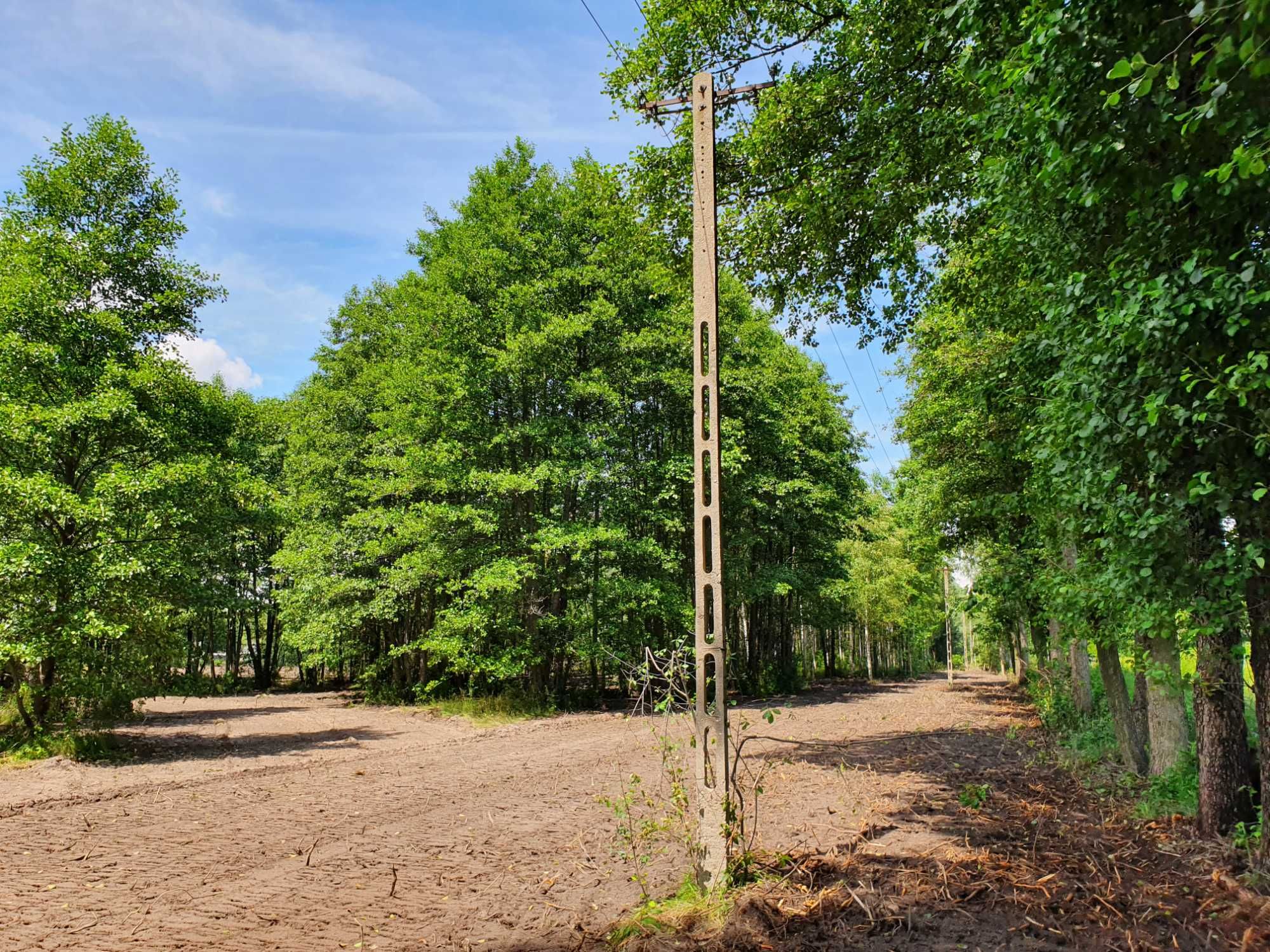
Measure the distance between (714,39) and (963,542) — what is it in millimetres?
12939

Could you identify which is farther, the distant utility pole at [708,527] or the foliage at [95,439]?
the foliage at [95,439]

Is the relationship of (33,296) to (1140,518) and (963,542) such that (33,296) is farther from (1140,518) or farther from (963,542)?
(963,542)

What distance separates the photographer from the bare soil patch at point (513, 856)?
4461mm

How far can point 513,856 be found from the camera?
6426mm

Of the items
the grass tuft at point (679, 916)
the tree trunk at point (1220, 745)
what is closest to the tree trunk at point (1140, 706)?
the tree trunk at point (1220, 745)

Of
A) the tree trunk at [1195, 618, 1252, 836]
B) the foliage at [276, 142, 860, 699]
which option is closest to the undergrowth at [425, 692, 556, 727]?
the foliage at [276, 142, 860, 699]

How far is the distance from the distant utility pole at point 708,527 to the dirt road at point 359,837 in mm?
857

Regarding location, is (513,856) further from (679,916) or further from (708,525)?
(708,525)

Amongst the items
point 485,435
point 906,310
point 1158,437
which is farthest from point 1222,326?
point 485,435

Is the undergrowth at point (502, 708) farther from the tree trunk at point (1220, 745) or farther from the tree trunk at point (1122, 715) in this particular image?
the tree trunk at point (1220, 745)

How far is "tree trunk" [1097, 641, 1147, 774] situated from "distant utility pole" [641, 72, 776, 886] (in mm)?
5750

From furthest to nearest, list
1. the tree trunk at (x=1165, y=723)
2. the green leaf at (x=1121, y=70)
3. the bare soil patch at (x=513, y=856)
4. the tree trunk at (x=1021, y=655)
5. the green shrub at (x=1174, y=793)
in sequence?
the tree trunk at (x=1021, y=655) → the tree trunk at (x=1165, y=723) → the green shrub at (x=1174, y=793) → the bare soil patch at (x=513, y=856) → the green leaf at (x=1121, y=70)

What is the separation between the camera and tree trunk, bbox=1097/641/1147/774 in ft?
28.6

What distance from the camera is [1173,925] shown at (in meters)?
4.16
